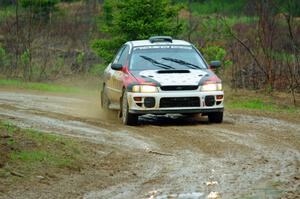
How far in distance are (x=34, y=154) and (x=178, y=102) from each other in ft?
16.2

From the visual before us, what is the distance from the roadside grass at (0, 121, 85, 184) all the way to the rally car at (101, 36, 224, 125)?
3.08 m

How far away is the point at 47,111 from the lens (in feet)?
58.9

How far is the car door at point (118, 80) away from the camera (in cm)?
1690

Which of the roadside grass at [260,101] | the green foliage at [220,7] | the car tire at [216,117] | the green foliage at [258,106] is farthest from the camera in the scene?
the green foliage at [220,7]

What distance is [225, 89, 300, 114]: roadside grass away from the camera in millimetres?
20359

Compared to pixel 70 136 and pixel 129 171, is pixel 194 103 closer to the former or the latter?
pixel 70 136

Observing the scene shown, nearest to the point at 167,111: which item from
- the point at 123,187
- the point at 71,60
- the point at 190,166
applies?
the point at 190,166

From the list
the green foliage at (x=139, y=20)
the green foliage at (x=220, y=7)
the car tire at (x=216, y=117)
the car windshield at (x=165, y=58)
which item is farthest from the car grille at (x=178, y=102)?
the green foliage at (x=220, y=7)

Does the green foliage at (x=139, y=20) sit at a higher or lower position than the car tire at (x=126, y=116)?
higher

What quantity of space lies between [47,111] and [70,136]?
184 inches

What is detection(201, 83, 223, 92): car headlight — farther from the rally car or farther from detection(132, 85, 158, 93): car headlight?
detection(132, 85, 158, 93): car headlight

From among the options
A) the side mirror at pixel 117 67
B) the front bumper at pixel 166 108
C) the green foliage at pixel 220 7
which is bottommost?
the green foliage at pixel 220 7

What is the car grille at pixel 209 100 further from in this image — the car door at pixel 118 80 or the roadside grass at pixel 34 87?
the roadside grass at pixel 34 87

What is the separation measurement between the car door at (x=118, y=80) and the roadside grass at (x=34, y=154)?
4.06 m
